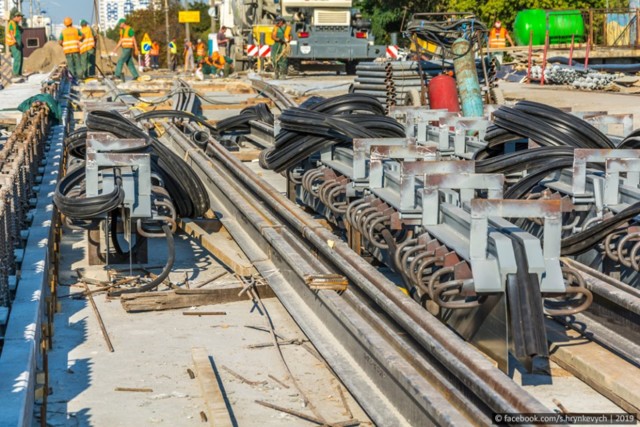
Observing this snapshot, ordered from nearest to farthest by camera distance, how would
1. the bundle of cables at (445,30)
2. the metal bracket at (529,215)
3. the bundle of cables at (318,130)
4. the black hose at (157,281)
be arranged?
1. the metal bracket at (529,215)
2. the black hose at (157,281)
3. the bundle of cables at (318,130)
4. the bundle of cables at (445,30)

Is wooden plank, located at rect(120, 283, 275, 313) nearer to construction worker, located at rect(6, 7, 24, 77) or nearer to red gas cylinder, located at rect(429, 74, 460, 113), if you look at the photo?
red gas cylinder, located at rect(429, 74, 460, 113)

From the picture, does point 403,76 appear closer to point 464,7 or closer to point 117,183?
point 117,183

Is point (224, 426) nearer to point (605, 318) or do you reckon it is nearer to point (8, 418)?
point (8, 418)

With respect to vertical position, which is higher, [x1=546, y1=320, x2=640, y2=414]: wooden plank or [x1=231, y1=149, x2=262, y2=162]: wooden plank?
[x1=546, y1=320, x2=640, y2=414]: wooden plank

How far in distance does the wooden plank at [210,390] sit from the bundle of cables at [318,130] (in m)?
3.87

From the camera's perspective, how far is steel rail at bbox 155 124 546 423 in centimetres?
482

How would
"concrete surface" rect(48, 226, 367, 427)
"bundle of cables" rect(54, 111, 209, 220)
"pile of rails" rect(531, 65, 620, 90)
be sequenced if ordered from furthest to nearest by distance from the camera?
"pile of rails" rect(531, 65, 620, 90)
"bundle of cables" rect(54, 111, 209, 220)
"concrete surface" rect(48, 226, 367, 427)

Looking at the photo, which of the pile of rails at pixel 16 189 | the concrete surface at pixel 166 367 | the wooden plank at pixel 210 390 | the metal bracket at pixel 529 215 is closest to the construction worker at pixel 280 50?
the pile of rails at pixel 16 189

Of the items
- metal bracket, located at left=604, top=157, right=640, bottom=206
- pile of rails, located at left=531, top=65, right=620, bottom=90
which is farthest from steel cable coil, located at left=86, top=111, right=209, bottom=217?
pile of rails, located at left=531, top=65, right=620, bottom=90

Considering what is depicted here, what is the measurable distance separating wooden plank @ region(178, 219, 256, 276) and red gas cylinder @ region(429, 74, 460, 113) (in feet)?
18.0

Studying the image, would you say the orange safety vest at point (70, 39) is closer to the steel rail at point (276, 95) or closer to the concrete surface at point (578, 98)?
the steel rail at point (276, 95)

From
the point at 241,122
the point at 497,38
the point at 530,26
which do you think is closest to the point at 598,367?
the point at 241,122

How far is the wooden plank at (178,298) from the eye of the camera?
25.0ft

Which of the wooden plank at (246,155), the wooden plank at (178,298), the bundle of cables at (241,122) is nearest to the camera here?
the wooden plank at (178,298)
